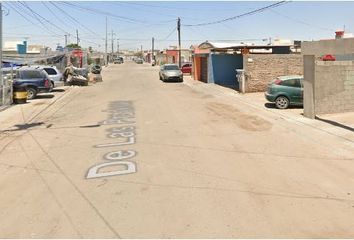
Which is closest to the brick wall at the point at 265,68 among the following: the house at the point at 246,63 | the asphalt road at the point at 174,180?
the house at the point at 246,63

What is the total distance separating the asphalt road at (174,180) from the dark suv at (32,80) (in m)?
9.32

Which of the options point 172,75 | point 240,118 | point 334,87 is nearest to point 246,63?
point 334,87

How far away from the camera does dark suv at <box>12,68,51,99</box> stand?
2384cm

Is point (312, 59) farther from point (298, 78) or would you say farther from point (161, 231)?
point (161, 231)

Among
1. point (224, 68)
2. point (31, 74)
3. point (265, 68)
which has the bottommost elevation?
point (31, 74)

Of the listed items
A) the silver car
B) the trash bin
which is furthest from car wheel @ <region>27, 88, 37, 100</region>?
the silver car

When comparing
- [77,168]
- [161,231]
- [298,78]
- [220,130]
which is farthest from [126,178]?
[298,78]

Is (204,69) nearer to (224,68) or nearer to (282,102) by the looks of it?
(224,68)

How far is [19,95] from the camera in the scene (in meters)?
21.6

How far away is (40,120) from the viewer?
1598 cm

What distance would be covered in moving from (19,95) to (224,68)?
17.1 meters

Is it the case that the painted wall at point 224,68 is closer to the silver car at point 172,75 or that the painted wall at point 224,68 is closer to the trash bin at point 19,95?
the silver car at point 172,75

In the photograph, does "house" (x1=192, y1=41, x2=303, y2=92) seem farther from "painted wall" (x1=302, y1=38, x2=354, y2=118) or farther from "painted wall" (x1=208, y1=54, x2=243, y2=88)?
"painted wall" (x1=302, y1=38, x2=354, y2=118)

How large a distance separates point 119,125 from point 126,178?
6.69 metres
